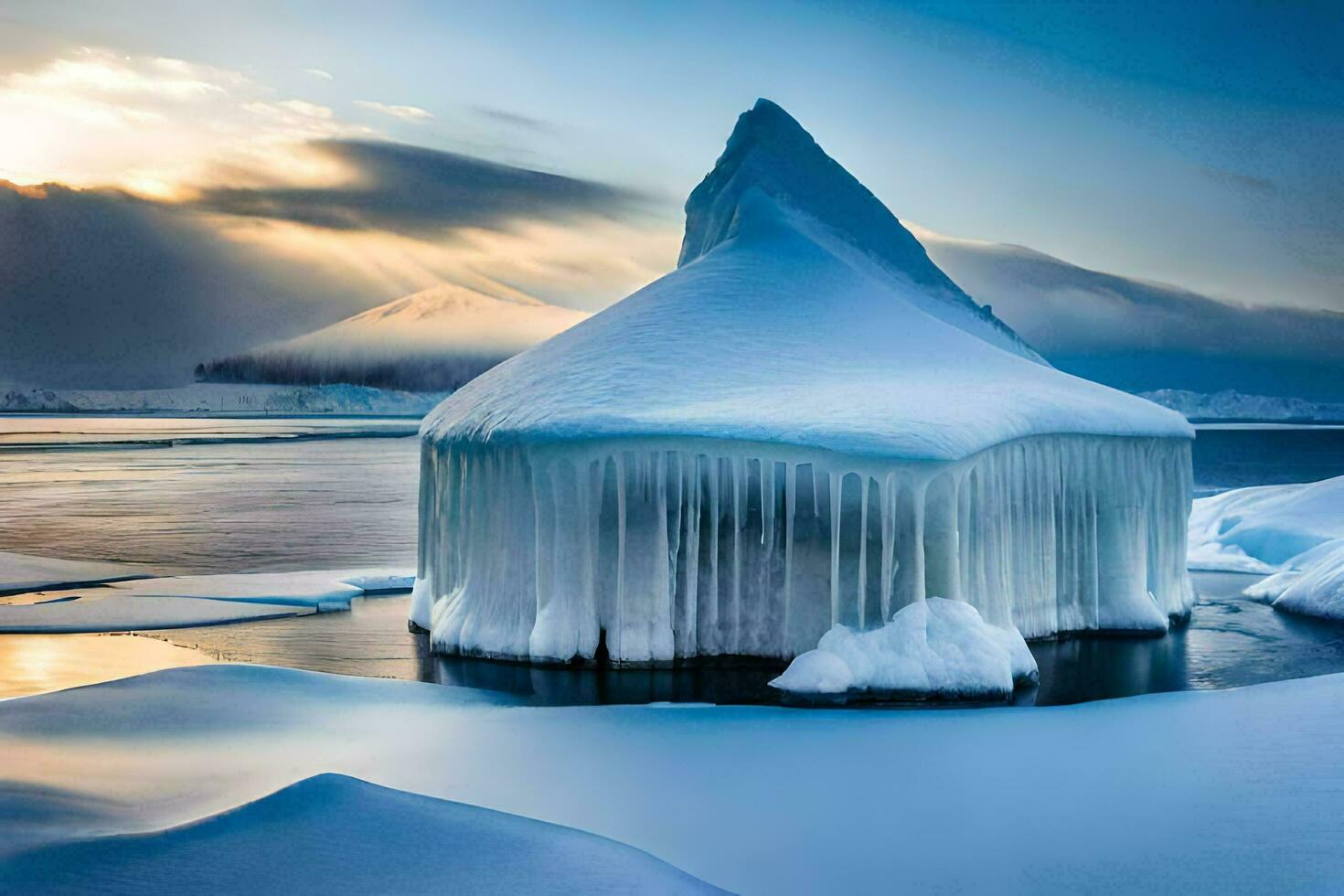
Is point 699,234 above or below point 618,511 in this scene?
above

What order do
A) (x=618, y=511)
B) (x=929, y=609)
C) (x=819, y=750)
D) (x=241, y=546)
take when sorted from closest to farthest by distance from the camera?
(x=819, y=750) → (x=929, y=609) → (x=618, y=511) → (x=241, y=546)

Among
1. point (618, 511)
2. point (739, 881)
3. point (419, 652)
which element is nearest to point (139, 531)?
point (419, 652)

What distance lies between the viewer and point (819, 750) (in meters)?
10.5

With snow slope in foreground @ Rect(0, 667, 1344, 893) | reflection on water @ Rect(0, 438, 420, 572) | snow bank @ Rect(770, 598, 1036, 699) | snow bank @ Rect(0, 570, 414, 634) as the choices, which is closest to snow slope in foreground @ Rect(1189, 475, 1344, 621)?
snow bank @ Rect(770, 598, 1036, 699)

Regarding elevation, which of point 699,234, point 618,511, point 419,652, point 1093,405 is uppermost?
point 699,234

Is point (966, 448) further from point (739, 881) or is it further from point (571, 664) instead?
point (739, 881)

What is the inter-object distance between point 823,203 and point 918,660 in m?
11.8

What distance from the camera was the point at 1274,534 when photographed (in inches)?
1045

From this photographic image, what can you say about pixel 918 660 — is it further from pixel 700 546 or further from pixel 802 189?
pixel 802 189

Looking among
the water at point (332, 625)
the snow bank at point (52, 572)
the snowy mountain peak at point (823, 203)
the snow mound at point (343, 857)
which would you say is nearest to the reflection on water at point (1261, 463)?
the water at point (332, 625)

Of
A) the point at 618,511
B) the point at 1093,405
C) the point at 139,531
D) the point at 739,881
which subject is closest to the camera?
the point at 739,881

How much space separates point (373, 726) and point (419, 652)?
4540 millimetres

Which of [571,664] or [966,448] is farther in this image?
[571,664]

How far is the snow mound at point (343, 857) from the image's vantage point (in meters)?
6.80
